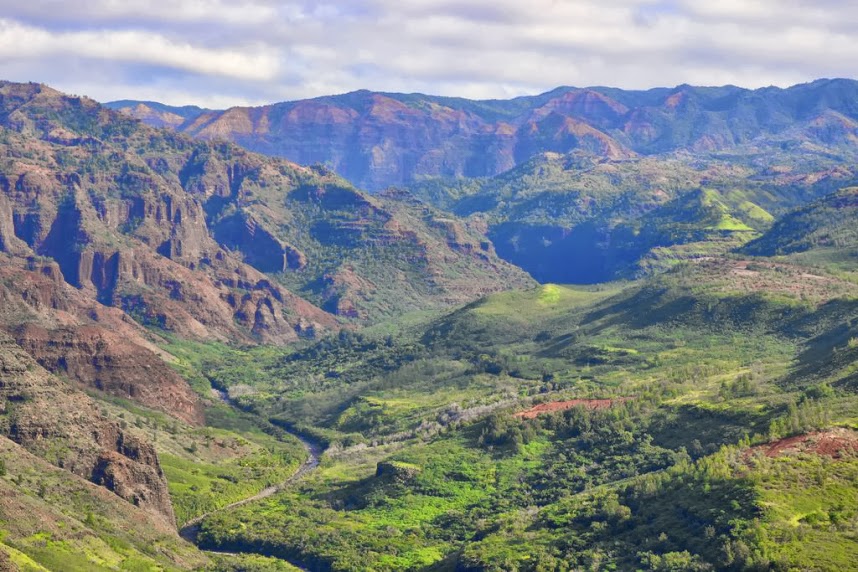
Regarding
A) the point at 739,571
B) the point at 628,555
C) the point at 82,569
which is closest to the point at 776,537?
the point at 739,571

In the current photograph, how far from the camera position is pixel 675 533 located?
198750mm

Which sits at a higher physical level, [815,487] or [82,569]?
[815,487]

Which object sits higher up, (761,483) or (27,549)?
(761,483)

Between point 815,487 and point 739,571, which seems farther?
point 815,487

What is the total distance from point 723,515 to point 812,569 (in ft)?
74.7

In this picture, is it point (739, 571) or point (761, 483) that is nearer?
point (739, 571)

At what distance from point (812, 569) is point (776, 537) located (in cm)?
1050

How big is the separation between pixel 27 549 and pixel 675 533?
99.5 metres

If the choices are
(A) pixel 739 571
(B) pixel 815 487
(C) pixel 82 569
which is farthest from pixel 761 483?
(C) pixel 82 569

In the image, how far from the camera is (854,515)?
190m

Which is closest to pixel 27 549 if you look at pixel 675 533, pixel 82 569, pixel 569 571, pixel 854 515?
pixel 82 569

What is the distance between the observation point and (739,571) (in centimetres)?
18025

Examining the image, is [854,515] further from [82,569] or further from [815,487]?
[82,569]

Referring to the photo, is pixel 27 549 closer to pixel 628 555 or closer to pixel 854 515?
pixel 628 555
